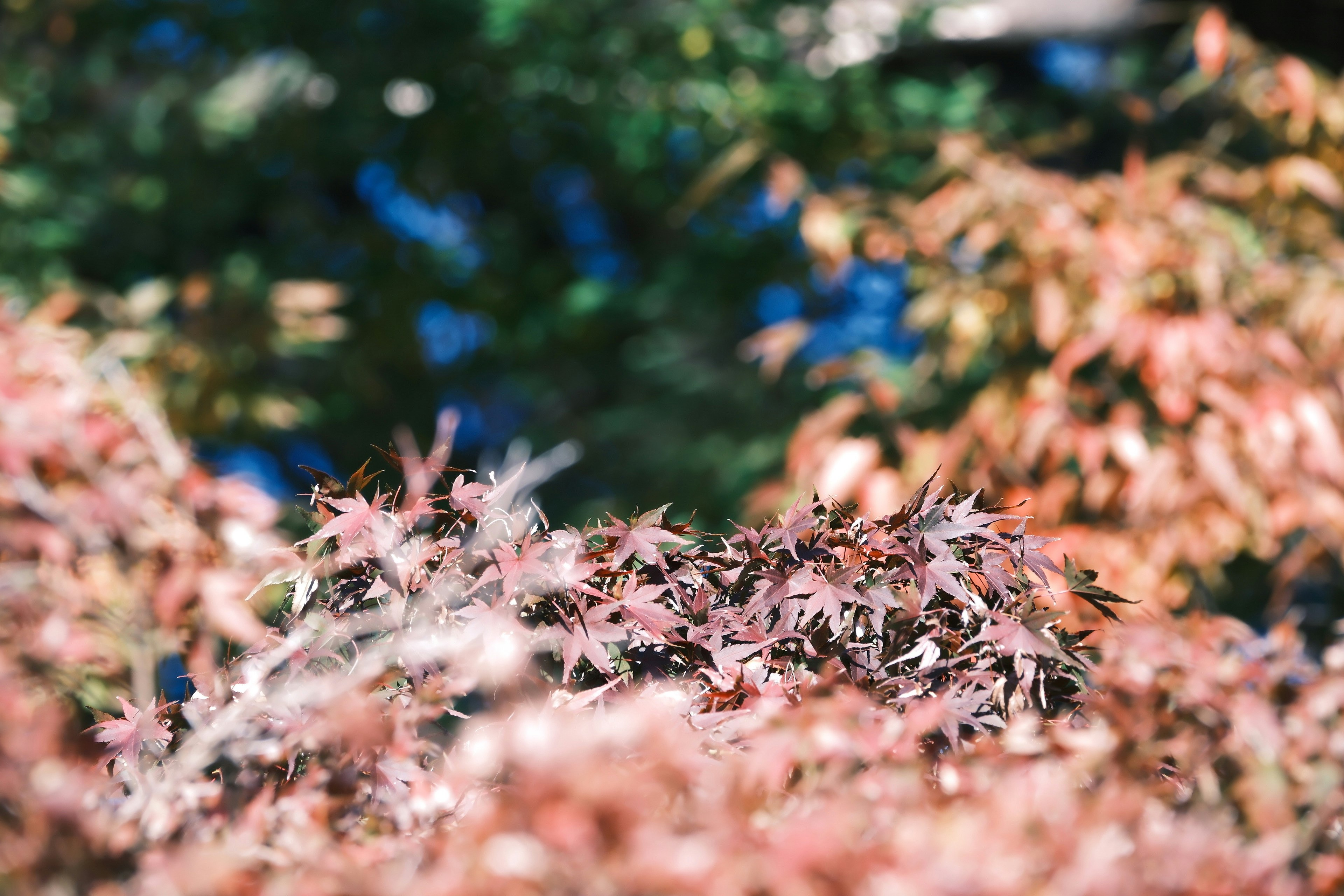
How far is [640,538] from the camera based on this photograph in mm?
1202

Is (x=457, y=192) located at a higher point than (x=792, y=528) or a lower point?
lower

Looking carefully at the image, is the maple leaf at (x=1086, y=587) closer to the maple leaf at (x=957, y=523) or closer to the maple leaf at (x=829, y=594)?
the maple leaf at (x=957, y=523)

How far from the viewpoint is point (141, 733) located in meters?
1.16

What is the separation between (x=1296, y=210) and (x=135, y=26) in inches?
167

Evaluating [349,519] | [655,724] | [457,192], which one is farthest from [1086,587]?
[457,192]

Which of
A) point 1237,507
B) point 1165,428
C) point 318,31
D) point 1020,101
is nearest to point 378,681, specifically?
point 1237,507

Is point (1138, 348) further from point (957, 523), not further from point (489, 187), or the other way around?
point (489, 187)

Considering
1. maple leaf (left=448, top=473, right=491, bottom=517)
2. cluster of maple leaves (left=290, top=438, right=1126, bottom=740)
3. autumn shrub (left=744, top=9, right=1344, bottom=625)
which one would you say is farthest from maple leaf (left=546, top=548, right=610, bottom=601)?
autumn shrub (left=744, top=9, right=1344, bottom=625)

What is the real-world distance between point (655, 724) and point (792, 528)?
1.60 ft

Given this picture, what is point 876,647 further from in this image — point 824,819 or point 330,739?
point 330,739

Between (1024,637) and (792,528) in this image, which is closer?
(1024,637)

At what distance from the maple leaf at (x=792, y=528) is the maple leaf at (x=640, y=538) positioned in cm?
10

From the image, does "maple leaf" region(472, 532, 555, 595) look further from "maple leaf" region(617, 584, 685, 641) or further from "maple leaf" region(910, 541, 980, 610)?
"maple leaf" region(910, 541, 980, 610)

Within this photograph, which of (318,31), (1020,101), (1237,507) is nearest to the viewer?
(1237,507)
